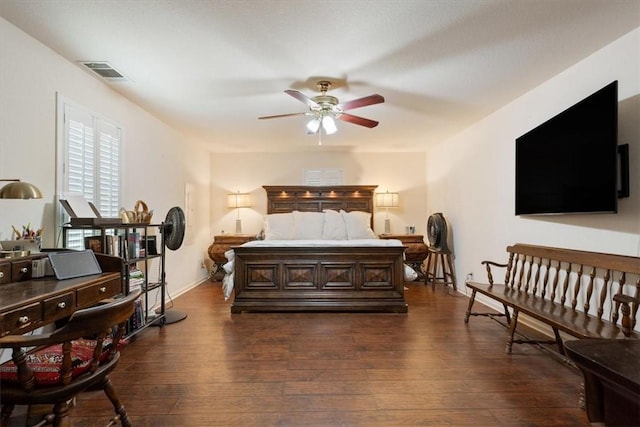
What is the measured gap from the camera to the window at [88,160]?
2604mm

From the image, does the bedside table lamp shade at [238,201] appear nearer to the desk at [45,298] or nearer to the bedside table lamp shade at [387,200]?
the bedside table lamp shade at [387,200]

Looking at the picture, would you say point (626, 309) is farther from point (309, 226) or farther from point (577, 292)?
point (309, 226)

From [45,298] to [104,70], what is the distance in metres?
2.06

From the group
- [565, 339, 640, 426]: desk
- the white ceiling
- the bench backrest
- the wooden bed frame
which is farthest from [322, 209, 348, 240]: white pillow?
[565, 339, 640, 426]: desk

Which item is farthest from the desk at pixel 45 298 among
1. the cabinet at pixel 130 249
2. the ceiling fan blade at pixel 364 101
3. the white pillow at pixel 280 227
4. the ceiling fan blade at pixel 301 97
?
the white pillow at pixel 280 227

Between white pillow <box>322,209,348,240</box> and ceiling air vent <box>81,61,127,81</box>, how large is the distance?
3.02 metres

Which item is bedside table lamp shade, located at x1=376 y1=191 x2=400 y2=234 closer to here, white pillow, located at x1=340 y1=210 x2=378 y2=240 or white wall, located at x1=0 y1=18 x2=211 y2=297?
white pillow, located at x1=340 y1=210 x2=378 y2=240

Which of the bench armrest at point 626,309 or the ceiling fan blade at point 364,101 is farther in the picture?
the ceiling fan blade at point 364,101

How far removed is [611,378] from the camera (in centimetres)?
64

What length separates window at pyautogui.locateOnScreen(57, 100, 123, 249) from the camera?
260 centimetres

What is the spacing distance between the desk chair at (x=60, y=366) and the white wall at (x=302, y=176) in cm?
471

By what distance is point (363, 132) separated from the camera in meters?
4.81

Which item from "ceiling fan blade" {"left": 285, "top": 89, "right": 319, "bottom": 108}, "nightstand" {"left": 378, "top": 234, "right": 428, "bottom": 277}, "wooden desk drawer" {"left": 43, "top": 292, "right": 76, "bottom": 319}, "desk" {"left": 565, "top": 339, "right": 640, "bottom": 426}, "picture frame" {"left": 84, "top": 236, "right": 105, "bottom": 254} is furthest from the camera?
"nightstand" {"left": 378, "top": 234, "right": 428, "bottom": 277}

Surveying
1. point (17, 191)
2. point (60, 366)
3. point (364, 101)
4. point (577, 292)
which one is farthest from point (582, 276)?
point (17, 191)
